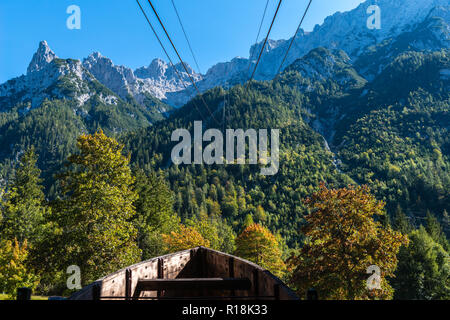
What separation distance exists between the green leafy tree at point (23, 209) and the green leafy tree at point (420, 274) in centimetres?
4736

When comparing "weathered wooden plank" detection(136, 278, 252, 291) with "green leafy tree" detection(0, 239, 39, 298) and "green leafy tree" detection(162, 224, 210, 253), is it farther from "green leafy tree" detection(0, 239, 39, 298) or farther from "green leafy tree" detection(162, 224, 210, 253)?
"green leafy tree" detection(162, 224, 210, 253)

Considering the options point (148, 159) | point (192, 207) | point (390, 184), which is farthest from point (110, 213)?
point (390, 184)

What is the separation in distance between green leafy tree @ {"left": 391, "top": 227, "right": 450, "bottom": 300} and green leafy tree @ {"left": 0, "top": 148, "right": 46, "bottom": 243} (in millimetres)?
47357

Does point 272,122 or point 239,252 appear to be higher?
point 272,122

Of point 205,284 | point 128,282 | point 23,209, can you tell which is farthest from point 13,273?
point 205,284

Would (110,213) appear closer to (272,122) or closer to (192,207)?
(192,207)

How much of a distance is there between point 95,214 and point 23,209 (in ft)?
87.9

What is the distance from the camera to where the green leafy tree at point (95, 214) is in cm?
1149

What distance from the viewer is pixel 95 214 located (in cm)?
1172

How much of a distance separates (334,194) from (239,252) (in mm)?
26524

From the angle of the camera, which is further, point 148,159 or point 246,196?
point 148,159

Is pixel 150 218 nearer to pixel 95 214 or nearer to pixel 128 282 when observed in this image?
pixel 95 214

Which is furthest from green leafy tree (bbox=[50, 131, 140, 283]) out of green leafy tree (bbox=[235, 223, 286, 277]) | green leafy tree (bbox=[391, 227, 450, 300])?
green leafy tree (bbox=[391, 227, 450, 300])
